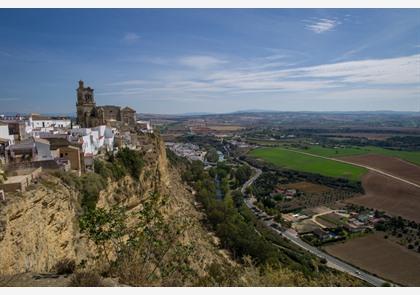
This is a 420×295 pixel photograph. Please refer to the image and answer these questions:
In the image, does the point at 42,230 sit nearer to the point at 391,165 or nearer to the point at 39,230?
the point at 39,230

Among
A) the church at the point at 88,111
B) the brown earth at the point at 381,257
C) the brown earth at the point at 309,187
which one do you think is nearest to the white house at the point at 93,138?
the church at the point at 88,111

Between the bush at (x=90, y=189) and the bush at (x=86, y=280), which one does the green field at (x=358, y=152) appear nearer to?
the bush at (x=90, y=189)

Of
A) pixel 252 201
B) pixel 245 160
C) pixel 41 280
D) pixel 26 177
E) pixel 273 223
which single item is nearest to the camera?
pixel 41 280

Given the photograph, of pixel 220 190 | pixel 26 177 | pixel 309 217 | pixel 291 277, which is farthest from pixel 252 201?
pixel 291 277

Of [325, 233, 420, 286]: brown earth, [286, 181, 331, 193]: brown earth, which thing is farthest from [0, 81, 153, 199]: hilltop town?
[286, 181, 331, 193]: brown earth

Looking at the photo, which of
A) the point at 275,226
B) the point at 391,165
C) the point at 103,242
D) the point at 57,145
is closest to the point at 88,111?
the point at 57,145

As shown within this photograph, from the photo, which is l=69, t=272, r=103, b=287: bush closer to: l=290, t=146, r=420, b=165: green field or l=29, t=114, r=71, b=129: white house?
l=29, t=114, r=71, b=129: white house

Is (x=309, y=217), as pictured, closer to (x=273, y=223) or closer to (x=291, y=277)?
(x=273, y=223)
